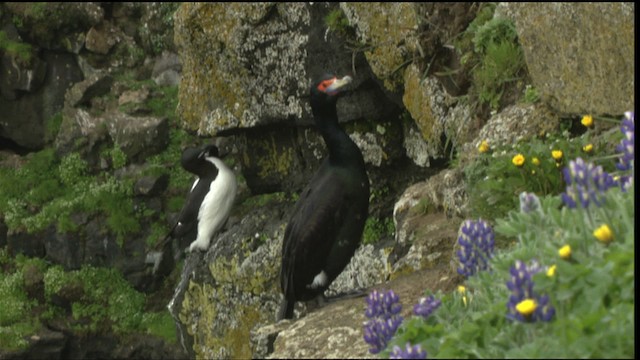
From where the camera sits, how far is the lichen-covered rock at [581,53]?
500 cm

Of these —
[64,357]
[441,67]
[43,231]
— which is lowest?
[64,357]

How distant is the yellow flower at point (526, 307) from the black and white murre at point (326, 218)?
2546mm

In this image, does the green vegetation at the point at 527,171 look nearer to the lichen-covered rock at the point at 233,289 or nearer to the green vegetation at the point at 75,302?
the lichen-covered rock at the point at 233,289

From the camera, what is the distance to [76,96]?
13898 mm

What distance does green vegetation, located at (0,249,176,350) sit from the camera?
1226 centimetres

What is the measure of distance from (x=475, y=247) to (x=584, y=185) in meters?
0.54

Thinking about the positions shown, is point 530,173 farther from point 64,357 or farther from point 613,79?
point 64,357

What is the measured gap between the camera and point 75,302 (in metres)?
12.6

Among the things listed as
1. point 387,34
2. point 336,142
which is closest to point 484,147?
point 336,142

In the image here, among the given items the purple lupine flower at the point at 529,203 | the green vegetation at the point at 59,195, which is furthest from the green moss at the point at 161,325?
the purple lupine flower at the point at 529,203

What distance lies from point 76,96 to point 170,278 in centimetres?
290

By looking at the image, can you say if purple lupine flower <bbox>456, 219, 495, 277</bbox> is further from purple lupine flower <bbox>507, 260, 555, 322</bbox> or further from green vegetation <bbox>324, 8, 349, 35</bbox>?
A: green vegetation <bbox>324, 8, 349, 35</bbox>

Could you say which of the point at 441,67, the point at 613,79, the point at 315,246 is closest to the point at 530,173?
the point at 613,79

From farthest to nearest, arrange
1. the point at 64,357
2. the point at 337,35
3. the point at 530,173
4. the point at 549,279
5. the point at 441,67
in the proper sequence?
the point at 64,357 < the point at 337,35 < the point at 441,67 < the point at 530,173 < the point at 549,279
